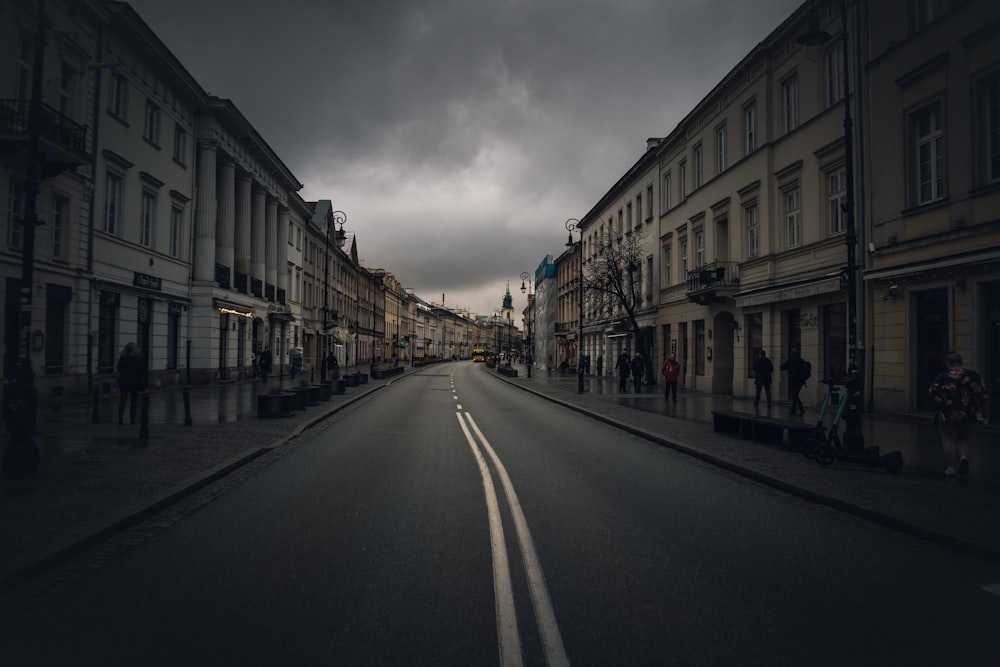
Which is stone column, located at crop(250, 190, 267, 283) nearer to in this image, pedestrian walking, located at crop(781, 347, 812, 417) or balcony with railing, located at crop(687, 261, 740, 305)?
balcony with railing, located at crop(687, 261, 740, 305)

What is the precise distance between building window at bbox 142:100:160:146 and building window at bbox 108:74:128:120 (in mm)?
1558

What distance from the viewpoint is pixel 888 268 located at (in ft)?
59.5

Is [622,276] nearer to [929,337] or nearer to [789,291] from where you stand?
[789,291]

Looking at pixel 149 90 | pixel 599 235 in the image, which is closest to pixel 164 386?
pixel 149 90

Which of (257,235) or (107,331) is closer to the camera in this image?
(107,331)

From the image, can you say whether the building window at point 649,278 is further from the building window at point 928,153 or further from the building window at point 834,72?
the building window at point 928,153

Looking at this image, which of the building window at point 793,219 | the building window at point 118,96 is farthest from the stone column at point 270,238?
the building window at point 793,219

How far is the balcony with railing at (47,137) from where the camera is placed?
59.3ft

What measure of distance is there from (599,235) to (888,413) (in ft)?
123

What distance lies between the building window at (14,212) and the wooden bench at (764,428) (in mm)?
19169

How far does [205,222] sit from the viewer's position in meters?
33.0

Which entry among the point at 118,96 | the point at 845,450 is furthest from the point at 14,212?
the point at 845,450

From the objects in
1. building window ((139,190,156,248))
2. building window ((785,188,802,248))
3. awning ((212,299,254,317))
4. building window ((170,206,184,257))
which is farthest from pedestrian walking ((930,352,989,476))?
awning ((212,299,254,317))

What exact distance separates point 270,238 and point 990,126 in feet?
132
